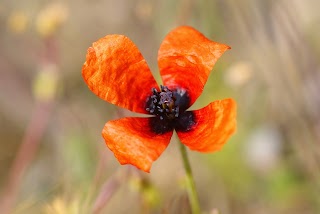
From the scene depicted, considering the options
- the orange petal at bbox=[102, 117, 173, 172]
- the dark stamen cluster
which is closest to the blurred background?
the dark stamen cluster

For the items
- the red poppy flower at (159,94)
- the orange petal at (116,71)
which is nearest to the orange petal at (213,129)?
the red poppy flower at (159,94)

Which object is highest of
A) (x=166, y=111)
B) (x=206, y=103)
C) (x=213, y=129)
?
(x=206, y=103)

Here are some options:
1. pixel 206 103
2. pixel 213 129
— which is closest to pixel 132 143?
pixel 213 129

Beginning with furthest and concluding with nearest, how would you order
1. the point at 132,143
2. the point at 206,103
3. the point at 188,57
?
the point at 206,103
the point at 188,57
the point at 132,143

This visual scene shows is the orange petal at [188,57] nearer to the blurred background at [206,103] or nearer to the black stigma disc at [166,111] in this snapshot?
the black stigma disc at [166,111]

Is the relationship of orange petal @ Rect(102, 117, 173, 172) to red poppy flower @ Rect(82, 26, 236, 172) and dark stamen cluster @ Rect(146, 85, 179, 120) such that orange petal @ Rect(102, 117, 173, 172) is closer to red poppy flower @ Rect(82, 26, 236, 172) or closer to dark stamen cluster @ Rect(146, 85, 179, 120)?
red poppy flower @ Rect(82, 26, 236, 172)

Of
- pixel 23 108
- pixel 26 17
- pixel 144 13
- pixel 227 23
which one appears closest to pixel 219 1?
pixel 227 23

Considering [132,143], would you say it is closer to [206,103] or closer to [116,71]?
[116,71]
